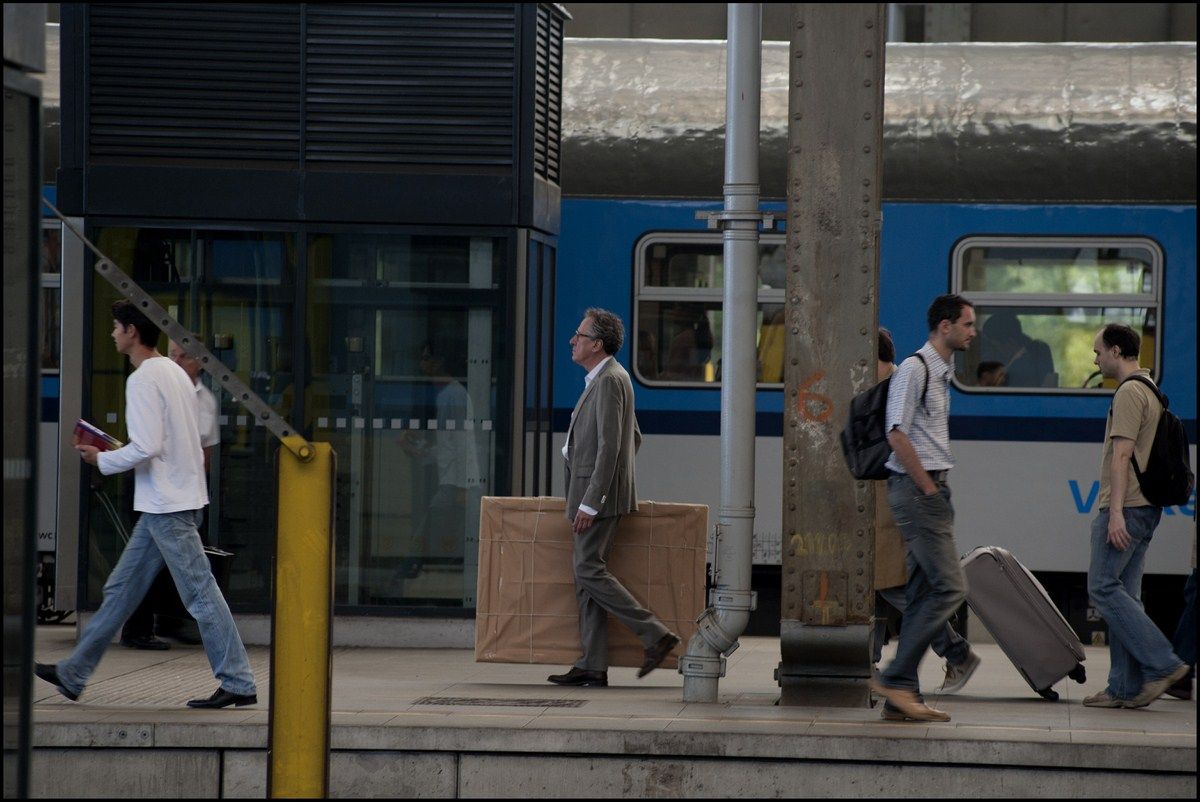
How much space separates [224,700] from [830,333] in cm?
297

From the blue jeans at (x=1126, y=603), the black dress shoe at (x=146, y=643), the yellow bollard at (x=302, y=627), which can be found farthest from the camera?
the black dress shoe at (x=146, y=643)

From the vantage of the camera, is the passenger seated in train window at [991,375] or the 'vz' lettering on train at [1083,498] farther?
the passenger seated in train window at [991,375]

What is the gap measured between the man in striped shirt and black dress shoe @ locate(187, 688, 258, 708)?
8.58 ft

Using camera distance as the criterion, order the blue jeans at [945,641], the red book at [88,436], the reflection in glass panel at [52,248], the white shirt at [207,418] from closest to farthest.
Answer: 1. the red book at [88,436]
2. the blue jeans at [945,641]
3. the white shirt at [207,418]
4. the reflection in glass panel at [52,248]

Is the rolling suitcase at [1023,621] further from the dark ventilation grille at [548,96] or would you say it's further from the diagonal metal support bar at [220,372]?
the diagonal metal support bar at [220,372]

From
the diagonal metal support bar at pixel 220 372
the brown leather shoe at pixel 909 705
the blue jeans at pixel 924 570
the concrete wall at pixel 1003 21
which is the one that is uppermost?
the concrete wall at pixel 1003 21

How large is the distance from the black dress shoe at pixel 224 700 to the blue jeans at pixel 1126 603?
12.0ft

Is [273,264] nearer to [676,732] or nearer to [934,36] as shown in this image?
[676,732]

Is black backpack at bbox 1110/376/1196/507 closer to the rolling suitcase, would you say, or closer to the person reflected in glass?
the rolling suitcase

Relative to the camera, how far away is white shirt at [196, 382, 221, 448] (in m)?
9.46

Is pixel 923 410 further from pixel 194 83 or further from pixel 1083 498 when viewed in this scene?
pixel 194 83

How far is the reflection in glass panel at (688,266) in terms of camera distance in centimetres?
1098

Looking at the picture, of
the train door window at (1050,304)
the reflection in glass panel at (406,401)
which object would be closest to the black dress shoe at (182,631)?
the reflection in glass panel at (406,401)

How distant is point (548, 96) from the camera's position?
1009 cm
